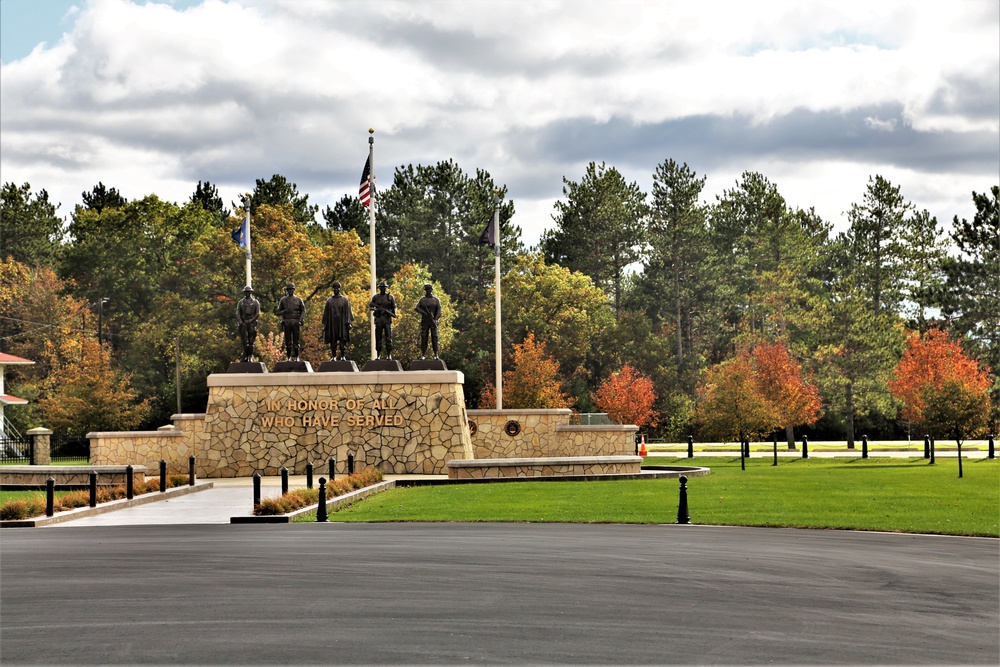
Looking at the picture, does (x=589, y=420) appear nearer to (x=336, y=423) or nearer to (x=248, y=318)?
(x=336, y=423)

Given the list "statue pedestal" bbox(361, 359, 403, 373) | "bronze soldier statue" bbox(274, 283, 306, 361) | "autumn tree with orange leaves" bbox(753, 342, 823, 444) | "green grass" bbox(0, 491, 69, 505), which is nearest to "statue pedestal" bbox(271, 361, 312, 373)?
"bronze soldier statue" bbox(274, 283, 306, 361)

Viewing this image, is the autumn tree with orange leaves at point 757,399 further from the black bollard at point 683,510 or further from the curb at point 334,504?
the black bollard at point 683,510

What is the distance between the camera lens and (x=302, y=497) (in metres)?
23.1

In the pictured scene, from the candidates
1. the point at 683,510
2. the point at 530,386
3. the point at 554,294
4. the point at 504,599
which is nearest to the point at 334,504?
the point at 683,510

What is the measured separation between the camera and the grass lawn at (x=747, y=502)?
20.5m

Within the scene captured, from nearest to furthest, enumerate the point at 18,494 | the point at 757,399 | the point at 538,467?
the point at 18,494, the point at 538,467, the point at 757,399

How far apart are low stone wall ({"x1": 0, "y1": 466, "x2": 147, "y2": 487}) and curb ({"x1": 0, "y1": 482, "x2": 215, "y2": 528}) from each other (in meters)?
1.47

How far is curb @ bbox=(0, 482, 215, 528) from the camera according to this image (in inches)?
838

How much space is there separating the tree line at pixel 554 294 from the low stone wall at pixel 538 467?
855 inches

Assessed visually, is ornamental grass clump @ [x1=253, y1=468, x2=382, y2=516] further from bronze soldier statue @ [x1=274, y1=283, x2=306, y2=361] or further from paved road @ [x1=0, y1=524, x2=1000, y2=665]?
bronze soldier statue @ [x1=274, y1=283, x2=306, y2=361]

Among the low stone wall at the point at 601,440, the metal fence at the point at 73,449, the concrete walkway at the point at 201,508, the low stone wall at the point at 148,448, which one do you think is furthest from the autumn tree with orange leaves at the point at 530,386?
the concrete walkway at the point at 201,508

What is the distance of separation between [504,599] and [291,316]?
82.8 ft

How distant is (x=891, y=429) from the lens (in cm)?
7100

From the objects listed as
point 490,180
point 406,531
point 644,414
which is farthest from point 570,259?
point 406,531
